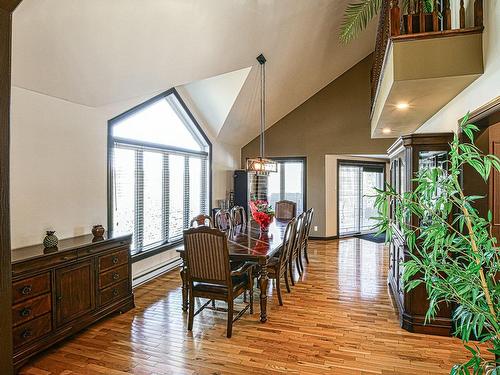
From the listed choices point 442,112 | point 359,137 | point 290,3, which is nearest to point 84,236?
point 290,3

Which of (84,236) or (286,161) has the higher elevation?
(286,161)

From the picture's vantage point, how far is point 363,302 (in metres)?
4.07

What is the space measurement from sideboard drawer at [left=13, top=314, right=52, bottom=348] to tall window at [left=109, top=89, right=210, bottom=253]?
1.58 m

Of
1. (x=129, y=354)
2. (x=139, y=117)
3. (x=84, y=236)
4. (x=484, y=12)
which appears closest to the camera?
(x=484, y=12)

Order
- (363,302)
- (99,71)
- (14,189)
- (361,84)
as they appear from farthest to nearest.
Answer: (361,84)
(363,302)
(99,71)
(14,189)

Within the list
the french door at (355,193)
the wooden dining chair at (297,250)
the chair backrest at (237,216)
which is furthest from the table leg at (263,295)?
the french door at (355,193)

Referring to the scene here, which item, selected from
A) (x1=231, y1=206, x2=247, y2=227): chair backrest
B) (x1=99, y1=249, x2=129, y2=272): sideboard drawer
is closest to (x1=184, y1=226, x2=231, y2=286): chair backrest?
(x1=99, y1=249, x2=129, y2=272): sideboard drawer

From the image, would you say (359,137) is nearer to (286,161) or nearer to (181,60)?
(286,161)

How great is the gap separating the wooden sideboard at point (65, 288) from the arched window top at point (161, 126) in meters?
1.65

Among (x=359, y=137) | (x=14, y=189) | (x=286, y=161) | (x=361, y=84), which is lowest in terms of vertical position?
(x=14, y=189)

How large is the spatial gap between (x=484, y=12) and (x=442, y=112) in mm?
1357

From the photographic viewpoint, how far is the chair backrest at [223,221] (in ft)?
17.0

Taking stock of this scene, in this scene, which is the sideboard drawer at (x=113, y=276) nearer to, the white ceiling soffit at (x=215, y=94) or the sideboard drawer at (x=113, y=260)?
the sideboard drawer at (x=113, y=260)

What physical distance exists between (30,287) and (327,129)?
6931mm
